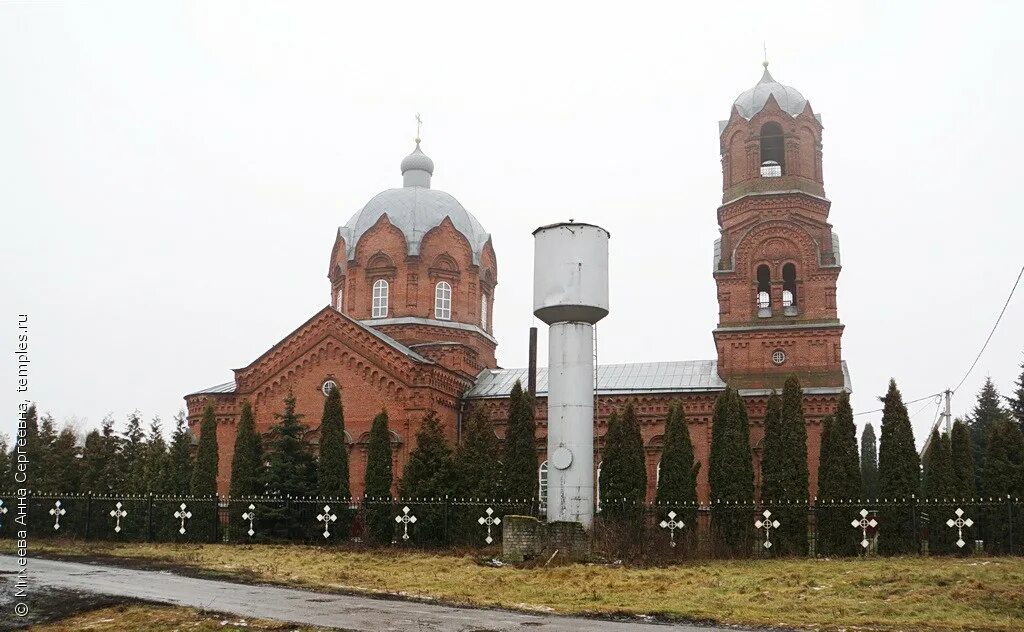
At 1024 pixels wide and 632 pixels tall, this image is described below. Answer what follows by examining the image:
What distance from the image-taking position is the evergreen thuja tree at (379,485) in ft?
79.5

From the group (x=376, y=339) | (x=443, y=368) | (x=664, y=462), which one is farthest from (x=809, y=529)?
(x=376, y=339)

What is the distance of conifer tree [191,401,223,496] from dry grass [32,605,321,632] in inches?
584

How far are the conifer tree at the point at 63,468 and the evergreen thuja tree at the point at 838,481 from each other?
74.4ft

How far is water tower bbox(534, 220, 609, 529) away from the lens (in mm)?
20297

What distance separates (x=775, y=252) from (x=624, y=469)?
9252 millimetres

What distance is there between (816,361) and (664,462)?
6.86 m

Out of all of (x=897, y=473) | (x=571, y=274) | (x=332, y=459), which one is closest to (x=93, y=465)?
(x=332, y=459)

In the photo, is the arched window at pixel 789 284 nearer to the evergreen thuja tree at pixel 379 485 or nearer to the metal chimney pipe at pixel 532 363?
the metal chimney pipe at pixel 532 363

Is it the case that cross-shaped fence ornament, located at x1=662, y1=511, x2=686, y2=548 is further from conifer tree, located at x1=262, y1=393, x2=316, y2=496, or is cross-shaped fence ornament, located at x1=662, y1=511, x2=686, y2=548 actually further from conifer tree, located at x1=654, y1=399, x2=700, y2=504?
conifer tree, located at x1=262, y1=393, x2=316, y2=496

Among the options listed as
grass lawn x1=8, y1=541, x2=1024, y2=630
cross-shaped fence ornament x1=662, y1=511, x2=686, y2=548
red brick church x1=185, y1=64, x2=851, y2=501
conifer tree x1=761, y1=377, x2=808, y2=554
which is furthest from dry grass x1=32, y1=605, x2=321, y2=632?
red brick church x1=185, y1=64, x2=851, y2=501

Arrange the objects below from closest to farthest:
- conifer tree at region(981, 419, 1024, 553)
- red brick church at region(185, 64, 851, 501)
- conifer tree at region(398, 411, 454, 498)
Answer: conifer tree at region(981, 419, 1024, 553), conifer tree at region(398, 411, 454, 498), red brick church at region(185, 64, 851, 501)

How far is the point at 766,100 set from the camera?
1176 inches

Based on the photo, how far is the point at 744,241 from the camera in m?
29.8

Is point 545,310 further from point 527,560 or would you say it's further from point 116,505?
point 116,505
